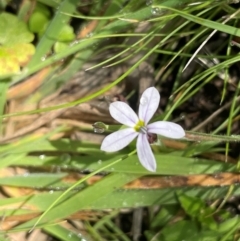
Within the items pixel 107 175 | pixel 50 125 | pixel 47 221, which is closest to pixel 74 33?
pixel 50 125

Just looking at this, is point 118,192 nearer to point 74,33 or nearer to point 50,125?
point 50,125

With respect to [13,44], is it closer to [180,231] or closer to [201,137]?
[201,137]

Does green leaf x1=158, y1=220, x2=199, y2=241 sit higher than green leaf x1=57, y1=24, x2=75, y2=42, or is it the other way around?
green leaf x1=57, y1=24, x2=75, y2=42

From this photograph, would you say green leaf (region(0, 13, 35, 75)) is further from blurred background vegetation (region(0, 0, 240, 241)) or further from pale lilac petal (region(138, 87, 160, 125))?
pale lilac petal (region(138, 87, 160, 125))

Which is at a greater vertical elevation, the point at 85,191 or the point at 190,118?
the point at 190,118

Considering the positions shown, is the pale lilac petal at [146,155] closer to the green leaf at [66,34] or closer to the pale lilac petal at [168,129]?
the pale lilac petal at [168,129]

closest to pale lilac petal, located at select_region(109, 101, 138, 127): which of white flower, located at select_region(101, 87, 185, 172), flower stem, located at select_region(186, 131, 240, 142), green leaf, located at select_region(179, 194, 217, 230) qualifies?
white flower, located at select_region(101, 87, 185, 172)
